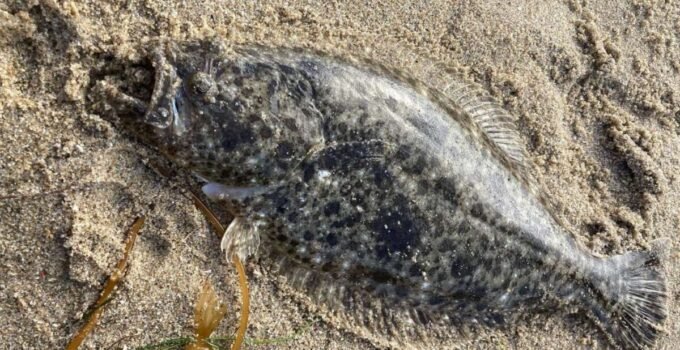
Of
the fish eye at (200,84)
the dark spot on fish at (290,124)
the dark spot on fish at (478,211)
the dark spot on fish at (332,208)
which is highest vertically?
the fish eye at (200,84)

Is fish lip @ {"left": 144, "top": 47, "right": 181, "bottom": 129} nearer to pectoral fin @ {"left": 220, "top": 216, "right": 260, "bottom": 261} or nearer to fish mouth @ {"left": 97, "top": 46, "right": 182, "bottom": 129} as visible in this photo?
fish mouth @ {"left": 97, "top": 46, "right": 182, "bottom": 129}

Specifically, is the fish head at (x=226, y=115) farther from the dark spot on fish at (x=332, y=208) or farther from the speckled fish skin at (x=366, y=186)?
the dark spot on fish at (x=332, y=208)

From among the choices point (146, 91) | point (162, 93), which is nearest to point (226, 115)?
point (162, 93)

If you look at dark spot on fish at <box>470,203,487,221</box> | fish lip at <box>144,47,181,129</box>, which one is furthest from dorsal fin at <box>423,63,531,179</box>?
fish lip at <box>144,47,181,129</box>

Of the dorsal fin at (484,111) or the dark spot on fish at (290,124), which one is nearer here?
the dark spot on fish at (290,124)

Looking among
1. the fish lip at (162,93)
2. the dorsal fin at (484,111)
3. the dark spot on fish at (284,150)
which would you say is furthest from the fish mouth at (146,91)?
the dorsal fin at (484,111)

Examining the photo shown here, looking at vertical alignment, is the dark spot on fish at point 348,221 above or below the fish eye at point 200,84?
below

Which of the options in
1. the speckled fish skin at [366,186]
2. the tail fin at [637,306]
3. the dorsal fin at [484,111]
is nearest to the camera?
the speckled fish skin at [366,186]
